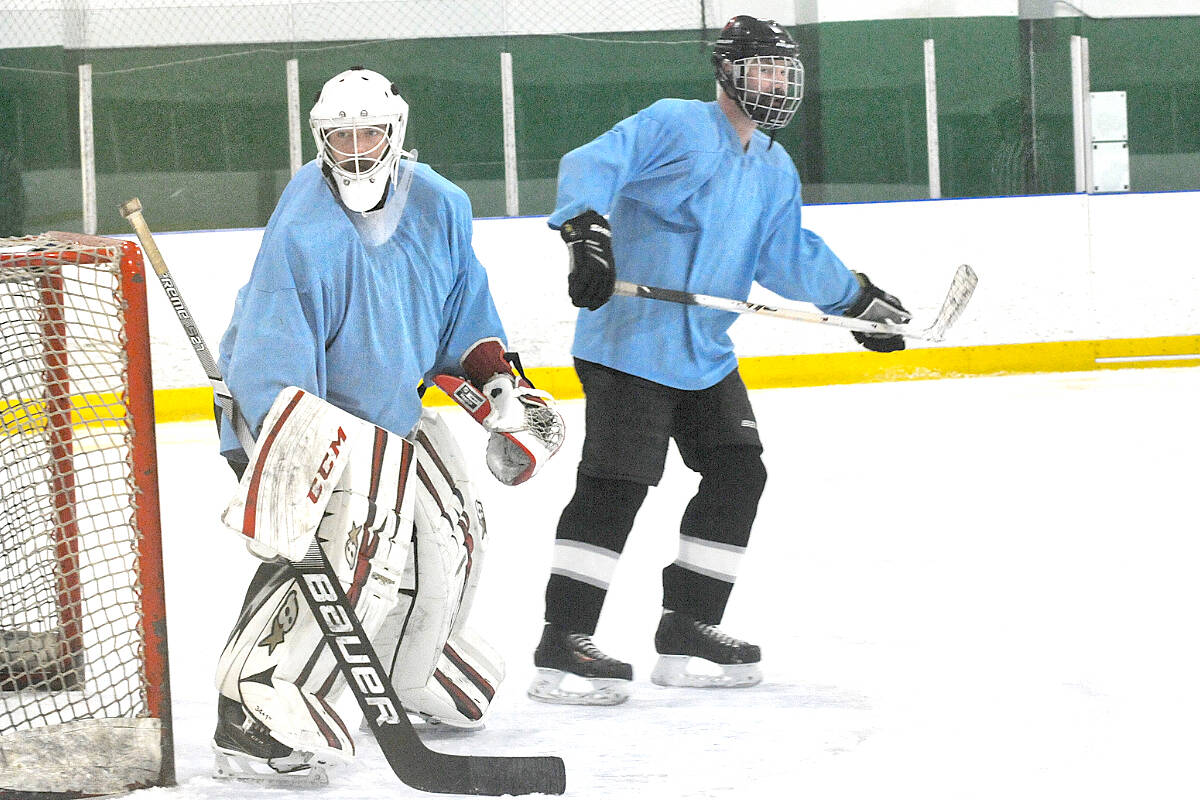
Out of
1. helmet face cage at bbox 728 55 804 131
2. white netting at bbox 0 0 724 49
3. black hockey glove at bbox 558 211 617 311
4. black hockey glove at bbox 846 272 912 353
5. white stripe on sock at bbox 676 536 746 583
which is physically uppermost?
white netting at bbox 0 0 724 49

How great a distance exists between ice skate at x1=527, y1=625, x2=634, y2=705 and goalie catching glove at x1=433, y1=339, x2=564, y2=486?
1.28 ft

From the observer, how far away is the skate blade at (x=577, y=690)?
2.43 meters

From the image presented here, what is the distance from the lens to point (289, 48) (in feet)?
22.7

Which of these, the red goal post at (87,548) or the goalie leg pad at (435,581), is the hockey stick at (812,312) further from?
the red goal post at (87,548)

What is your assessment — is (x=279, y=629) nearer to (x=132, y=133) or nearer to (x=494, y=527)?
(x=494, y=527)

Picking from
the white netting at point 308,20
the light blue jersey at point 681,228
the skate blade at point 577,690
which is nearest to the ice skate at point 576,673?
the skate blade at point 577,690

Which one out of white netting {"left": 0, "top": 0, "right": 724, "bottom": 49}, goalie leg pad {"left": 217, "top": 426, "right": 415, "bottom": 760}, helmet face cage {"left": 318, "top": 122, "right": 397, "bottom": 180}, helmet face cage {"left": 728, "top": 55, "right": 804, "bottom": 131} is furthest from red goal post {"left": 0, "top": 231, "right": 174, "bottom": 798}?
white netting {"left": 0, "top": 0, "right": 724, "bottom": 49}

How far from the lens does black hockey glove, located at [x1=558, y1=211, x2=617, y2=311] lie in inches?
92.4

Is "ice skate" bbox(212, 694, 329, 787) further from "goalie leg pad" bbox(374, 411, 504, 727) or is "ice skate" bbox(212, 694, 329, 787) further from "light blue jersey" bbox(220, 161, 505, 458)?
"light blue jersey" bbox(220, 161, 505, 458)

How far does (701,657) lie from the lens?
8.46 ft

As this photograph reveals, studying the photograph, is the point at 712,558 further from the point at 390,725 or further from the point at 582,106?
the point at 582,106

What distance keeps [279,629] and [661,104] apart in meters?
1.10

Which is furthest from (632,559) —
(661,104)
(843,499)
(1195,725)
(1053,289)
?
(1053,289)

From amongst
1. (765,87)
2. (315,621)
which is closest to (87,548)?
(315,621)
